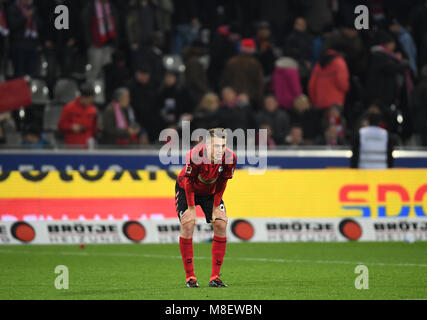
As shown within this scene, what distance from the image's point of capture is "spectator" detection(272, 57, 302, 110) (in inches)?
781

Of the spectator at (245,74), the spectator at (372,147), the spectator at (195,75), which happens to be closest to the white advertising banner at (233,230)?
the spectator at (372,147)

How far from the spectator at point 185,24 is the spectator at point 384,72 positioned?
4.01 metres

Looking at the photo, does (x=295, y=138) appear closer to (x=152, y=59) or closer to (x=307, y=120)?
(x=307, y=120)

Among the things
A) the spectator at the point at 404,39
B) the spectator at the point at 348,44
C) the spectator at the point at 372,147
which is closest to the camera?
the spectator at the point at 372,147

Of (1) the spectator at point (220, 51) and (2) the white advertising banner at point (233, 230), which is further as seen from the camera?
(1) the spectator at point (220, 51)

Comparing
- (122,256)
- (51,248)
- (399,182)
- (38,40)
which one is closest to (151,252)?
(122,256)

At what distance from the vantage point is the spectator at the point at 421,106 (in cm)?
1933

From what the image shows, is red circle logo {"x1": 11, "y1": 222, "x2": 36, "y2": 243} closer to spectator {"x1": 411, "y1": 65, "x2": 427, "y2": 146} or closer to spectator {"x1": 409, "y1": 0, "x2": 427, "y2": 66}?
spectator {"x1": 411, "y1": 65, "x2": 427, "y2": 146}

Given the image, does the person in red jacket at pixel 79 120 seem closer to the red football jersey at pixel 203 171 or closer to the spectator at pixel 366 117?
the spectator at pixel 366 117

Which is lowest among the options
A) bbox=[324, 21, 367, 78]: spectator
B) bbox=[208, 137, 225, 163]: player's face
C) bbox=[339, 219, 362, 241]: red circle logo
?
bbox=[339, 219, 362, 241]: red circle logo

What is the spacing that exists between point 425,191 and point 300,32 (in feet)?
18.3

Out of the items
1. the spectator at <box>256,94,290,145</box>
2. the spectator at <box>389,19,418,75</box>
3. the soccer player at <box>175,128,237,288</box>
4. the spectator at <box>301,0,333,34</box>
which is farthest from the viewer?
the spectator at <box>301,0,333,34</box>

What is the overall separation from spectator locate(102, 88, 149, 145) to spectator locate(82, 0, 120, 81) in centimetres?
210

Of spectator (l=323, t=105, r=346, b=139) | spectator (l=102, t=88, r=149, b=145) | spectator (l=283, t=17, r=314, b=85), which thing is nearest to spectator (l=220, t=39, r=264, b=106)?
spectator (l=283, t=17, r=314, b=85)
